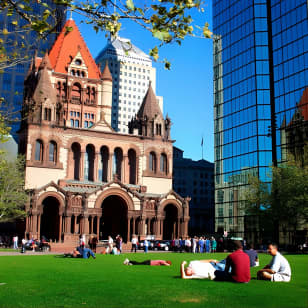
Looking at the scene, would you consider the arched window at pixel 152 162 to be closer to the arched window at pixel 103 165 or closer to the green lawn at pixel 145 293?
the arched window at pixel 103 165

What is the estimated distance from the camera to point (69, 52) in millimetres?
85875

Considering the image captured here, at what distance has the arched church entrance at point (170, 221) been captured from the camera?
64812 mm

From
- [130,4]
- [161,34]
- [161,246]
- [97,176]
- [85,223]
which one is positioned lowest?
[161,246]

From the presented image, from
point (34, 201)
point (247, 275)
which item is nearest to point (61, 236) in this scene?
point (34, 201)

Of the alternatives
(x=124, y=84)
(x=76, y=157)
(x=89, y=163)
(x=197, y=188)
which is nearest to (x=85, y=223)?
(x=89, y=163)

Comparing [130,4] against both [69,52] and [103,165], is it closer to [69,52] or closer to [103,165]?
[103,165]

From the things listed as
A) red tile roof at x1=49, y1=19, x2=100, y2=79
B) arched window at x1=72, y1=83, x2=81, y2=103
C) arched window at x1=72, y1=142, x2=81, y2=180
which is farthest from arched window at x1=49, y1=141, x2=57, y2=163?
red tile roof at x1=49, y1=19, x2=100, y2=79

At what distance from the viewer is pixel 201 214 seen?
134500 millimetres

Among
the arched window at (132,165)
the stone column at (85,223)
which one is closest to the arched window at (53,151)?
the stone column at (85,223)

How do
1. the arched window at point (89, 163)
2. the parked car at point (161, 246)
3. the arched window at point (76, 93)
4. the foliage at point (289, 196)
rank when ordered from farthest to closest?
the arched window at point (76, 93) → the arched window at point (89, 163) → the parked car at point (161, 246) → the foliage at point (289, 196)

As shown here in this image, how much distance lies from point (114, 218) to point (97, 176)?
21.7 feet

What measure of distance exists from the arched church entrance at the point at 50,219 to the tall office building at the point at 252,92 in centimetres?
2509

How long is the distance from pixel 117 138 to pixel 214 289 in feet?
184

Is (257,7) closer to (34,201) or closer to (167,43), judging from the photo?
(34,201)
